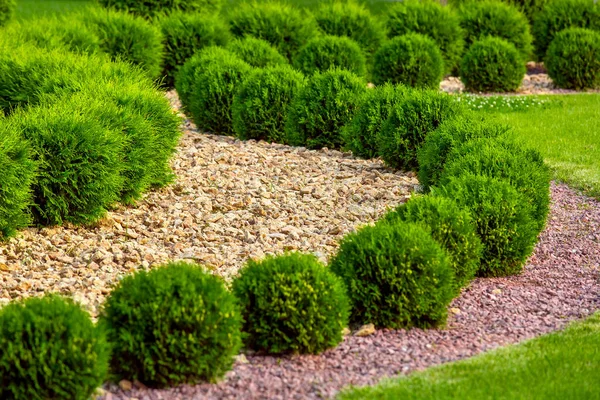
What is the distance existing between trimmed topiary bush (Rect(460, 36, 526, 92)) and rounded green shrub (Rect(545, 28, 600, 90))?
0.63 metres

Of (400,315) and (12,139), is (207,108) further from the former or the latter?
(400,315)

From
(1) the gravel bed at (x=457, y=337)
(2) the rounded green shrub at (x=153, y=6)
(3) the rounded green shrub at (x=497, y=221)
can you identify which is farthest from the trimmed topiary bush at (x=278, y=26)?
(3) the rounded green shrub at (x=497, y=221)

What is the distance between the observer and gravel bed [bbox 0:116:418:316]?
6.73m

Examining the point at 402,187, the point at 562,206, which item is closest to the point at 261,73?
the point at 402,187

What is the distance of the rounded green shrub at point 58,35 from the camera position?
1166cm

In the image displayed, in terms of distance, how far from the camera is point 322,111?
32.6 feet

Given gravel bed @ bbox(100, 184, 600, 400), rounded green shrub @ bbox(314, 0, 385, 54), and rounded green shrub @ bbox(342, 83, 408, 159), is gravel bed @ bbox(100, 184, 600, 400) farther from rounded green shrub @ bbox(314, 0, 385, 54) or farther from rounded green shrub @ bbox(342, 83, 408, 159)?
rounded green shrub @ bbox(314, 0, 385, 54)

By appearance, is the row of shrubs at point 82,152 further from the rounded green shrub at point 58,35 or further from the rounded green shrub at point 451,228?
the rounded green shrub at point 58,35

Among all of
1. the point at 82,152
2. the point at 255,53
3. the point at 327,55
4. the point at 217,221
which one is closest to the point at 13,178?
the point at 82,152

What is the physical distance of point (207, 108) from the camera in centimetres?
1085

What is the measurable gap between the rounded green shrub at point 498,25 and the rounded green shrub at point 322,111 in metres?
6.33

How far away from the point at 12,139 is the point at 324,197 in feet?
8.77

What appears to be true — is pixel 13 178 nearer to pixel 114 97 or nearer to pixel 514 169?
pixel 114 97

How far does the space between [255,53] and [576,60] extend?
4.97 meters
